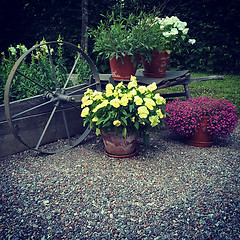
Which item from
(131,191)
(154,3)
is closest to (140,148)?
(131,191)

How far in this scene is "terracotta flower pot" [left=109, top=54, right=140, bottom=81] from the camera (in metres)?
2.89

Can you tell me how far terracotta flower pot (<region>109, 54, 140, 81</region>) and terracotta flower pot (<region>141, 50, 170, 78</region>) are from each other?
279 mm

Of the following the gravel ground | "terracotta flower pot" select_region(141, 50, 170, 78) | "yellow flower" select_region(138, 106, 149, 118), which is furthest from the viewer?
"terracotta flower pot" select_region(141, 50, 170, 78)

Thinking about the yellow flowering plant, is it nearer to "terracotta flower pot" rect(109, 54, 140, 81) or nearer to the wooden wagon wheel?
the wooden wagon wheel

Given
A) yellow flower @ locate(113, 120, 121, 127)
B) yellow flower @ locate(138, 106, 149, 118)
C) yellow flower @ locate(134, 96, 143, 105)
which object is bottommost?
yellow flower @ locate(113, 120, 121, 127)

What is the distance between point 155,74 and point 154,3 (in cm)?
570

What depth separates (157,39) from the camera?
2971 mm

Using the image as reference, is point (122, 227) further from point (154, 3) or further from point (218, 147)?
point (154, 3)

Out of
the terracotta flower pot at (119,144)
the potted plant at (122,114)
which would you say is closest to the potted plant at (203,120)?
the potted plant at (122,114)

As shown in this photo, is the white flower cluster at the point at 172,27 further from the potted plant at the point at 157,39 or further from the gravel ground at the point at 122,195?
Result: the gravel ground at the point at 122,195

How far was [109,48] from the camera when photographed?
2.83 metres

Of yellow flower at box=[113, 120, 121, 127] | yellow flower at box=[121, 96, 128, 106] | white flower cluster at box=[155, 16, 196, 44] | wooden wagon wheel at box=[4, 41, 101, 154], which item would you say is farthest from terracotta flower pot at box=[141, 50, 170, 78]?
yellow flower at box=[113, 120, 121, 127]

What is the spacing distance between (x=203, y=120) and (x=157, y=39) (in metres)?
1.10

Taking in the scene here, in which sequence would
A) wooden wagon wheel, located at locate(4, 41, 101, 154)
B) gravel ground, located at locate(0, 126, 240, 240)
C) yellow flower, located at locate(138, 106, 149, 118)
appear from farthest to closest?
1. wooden wagon wheel, located at locate(4, 41, 101, 154)
2. yellow flower, located at locate(138, 106, 149, 118)
3. gravel ground, located at locate(0, 126, 240, 240)
